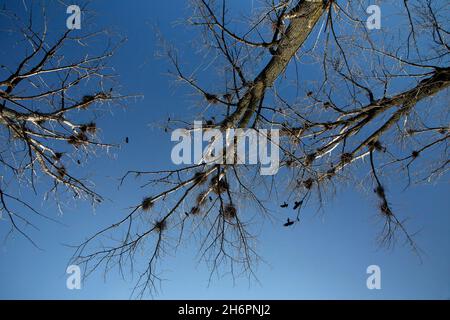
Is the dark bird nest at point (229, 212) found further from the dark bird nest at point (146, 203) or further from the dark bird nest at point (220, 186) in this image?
the dark bird nest at point (146, 203)

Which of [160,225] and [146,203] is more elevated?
[146,203]

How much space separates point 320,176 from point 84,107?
3.46m

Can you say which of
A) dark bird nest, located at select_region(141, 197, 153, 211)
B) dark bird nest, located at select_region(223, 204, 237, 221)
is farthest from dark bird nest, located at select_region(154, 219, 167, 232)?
dark bird nest, located at select_region(223, 204, 237, 221)

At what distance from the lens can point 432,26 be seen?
4973 mm

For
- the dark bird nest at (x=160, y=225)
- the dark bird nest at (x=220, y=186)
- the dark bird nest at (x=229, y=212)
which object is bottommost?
the dark bird nest at (x=160, y=225)

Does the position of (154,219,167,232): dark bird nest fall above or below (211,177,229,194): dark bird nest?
below

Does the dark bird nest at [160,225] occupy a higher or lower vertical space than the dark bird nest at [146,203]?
lower

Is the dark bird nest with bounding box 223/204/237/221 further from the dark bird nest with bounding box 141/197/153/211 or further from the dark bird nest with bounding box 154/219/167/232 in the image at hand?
the dark bird nest with bounding box 141/197/153/211

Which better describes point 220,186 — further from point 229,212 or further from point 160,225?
point 160,225

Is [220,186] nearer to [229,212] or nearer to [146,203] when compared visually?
[229,212]

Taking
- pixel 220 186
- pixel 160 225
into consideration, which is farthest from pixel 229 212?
pixel 160 225

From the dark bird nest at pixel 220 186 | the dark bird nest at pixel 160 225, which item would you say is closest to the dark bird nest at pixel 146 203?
the dark bird nest at pixel 160 225

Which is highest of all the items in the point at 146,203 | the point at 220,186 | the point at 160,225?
the point at 220,186

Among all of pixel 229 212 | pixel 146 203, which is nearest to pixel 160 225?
pixel 146 203
